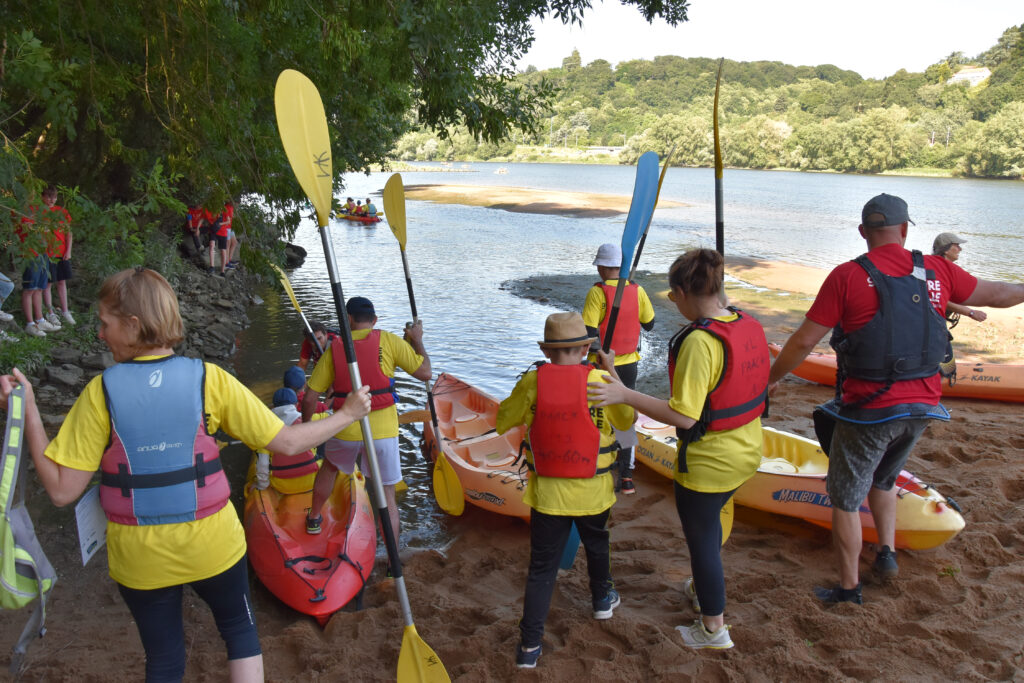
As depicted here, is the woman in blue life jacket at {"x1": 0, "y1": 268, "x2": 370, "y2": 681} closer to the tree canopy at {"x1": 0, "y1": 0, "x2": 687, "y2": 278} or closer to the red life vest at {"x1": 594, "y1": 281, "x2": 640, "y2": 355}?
the red life vest at {"x1": 594, "y1": 281, "x2": 640, "y2": 355}

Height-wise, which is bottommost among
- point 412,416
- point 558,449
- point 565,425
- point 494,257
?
point 412,416

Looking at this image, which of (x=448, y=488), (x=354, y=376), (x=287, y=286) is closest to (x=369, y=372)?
(x=354, y=376)

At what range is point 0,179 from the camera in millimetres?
4285

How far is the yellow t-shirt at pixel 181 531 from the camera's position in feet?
6.43

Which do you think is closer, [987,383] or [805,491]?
[805,491]

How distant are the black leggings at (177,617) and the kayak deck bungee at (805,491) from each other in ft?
8.71

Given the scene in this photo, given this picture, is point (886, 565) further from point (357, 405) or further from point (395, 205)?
point (395, 205)

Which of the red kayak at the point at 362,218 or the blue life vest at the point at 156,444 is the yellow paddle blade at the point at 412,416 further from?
the red kayak at the point at 362,218

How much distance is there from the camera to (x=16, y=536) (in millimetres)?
2023

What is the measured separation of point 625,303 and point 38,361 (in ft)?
18.4

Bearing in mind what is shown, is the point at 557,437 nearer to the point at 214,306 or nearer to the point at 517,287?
the point at 214,306

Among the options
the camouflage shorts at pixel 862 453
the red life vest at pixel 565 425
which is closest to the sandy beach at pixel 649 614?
the camouflage shorts at pixel 862 453

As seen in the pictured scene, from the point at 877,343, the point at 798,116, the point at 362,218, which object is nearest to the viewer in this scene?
the point at 877,343

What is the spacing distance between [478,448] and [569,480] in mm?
2648
